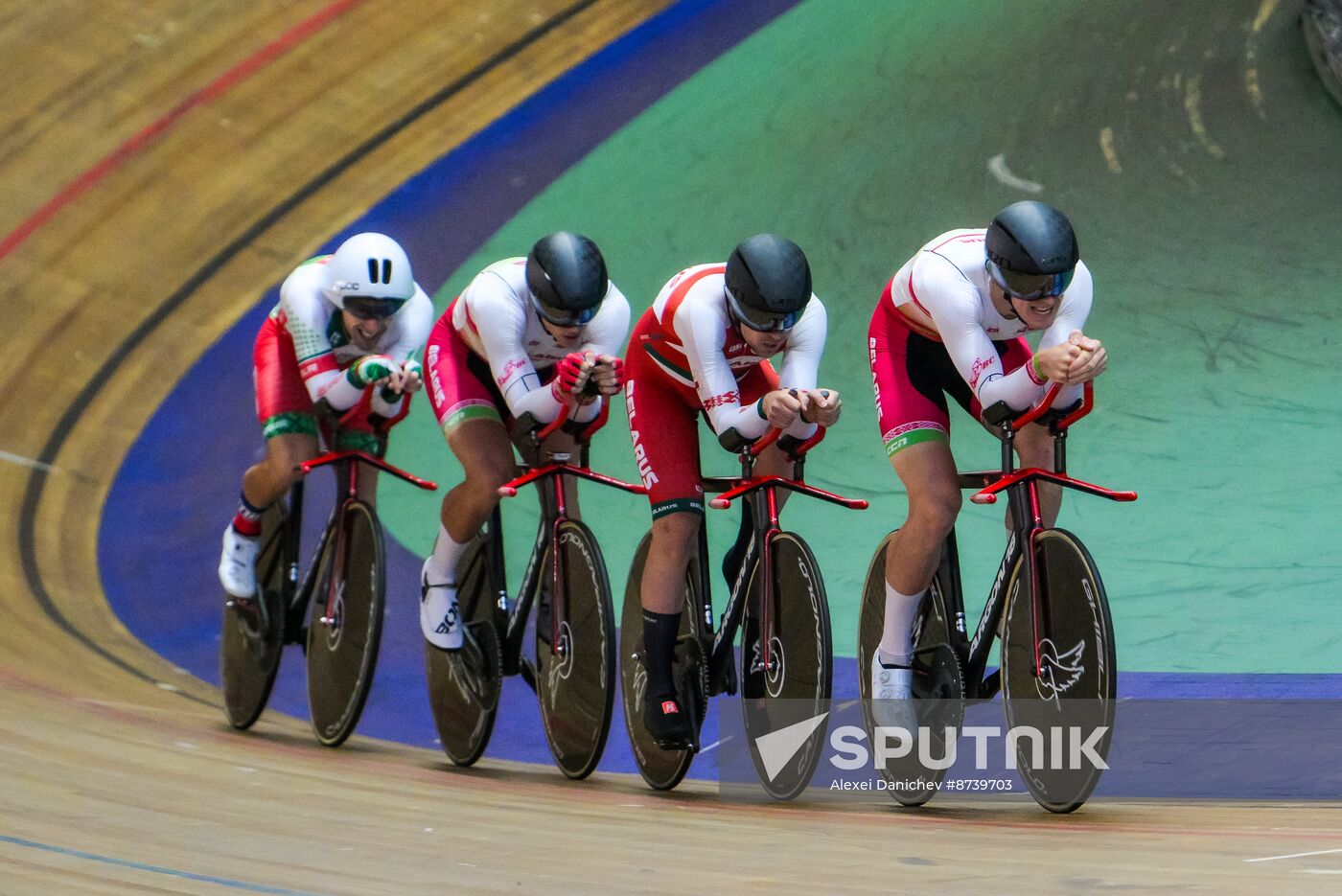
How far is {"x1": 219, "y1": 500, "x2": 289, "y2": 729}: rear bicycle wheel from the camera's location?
17.2 feet

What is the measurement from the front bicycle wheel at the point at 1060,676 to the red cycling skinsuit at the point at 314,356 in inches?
81.3

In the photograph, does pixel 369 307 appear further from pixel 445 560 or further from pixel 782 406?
pixel 782 406

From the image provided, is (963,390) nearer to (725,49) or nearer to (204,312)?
(204,312)

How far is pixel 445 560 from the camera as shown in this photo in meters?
4.66

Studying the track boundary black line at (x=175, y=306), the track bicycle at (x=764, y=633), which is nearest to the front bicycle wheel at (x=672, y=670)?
the track bicycle at (x=764, y=633)

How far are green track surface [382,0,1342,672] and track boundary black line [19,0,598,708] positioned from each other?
113cm

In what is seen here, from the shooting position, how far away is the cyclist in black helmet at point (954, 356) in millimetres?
3557

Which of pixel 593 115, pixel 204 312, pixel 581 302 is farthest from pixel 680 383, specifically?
pixel 593 115

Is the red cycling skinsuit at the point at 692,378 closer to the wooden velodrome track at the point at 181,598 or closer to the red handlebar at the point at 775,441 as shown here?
the red handlebar at the point at 775,441

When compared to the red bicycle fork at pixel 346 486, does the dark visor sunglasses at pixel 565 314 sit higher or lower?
higher

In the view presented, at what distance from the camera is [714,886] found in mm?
2859

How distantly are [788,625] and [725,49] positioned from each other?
20.0ft

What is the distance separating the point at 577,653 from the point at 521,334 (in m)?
0.80

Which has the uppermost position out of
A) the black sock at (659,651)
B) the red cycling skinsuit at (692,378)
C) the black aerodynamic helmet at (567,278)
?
the black aerodynamic helmet at (567,278)
